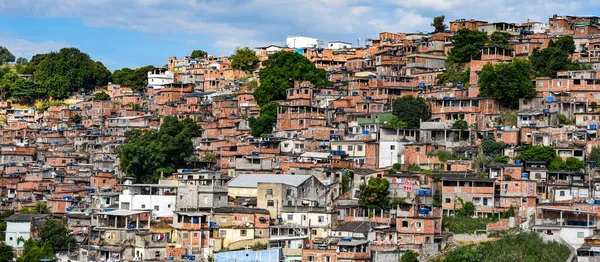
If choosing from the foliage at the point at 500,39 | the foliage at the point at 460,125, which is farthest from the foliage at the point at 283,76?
the foliage at the point at 460,125

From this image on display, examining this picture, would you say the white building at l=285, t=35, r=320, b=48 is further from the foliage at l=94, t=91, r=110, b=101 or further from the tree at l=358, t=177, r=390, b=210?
the tree at l=358, t=177, r=390, b=210

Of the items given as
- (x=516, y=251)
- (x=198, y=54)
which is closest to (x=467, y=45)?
(x=516, y=251)

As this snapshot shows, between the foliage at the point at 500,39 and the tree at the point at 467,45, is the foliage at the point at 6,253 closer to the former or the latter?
the tree at the point at 467,45

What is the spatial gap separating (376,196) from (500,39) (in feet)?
60.1

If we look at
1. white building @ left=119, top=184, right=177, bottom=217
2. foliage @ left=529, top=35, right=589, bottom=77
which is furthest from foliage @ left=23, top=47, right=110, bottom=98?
foliage @ left=529, top=35, right=589, bottom=77

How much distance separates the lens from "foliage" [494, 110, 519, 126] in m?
46.0

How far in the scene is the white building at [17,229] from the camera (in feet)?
143

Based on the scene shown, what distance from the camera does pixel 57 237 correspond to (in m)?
41.7

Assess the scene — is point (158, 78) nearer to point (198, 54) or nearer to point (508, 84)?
point (198, 54)

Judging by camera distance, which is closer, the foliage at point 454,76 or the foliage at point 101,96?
the foliage at point 454,76

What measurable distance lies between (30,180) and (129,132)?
21.7ft

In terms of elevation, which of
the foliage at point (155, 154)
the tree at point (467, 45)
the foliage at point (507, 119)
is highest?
the tree at point (467, 45)

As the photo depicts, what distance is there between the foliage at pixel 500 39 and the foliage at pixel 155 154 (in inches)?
635

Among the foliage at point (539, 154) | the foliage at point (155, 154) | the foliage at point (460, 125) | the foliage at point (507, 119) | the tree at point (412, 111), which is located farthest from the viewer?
the foliage at point (155, 154)
